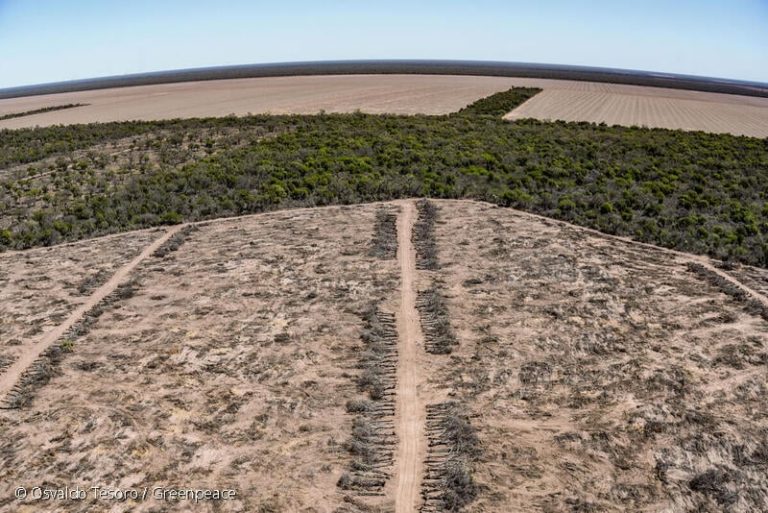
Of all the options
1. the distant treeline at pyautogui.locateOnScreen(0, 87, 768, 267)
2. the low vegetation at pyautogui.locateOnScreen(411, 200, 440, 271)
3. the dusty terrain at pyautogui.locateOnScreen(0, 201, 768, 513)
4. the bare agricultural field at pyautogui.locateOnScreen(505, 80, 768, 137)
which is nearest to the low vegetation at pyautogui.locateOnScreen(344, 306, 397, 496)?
the dusty terrain at pyautogui.locateOnScreen(0, 201, 768, 513)

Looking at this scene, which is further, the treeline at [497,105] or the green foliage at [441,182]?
the treeline at [497,105]

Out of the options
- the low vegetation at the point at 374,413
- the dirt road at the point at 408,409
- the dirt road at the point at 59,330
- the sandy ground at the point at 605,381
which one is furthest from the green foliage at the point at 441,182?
the low vegetation at the point at 374,413

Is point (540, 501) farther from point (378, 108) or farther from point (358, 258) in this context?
point (378, 108)

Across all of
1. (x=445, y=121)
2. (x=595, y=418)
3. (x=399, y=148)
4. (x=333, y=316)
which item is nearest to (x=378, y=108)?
(x=445, y=121)

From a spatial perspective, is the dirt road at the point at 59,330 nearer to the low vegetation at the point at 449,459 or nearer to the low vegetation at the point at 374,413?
the low vegetation at the point at 374,413

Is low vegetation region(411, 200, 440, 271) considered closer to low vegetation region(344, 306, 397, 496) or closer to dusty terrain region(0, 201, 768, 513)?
dusty terrain region(0, 201, 768, 513)

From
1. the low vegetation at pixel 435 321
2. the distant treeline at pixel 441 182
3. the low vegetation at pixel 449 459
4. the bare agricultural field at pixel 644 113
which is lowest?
the low vegetation at pixel 449 459

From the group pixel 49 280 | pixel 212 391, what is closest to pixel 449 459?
pixel 212 391
